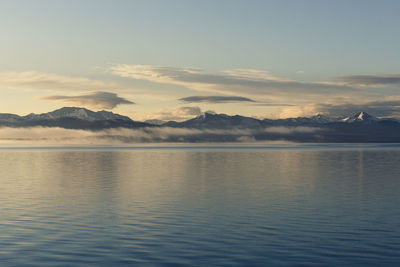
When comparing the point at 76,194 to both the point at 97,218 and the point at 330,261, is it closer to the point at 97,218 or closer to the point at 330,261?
the point at 97,218

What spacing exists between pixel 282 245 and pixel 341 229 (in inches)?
273

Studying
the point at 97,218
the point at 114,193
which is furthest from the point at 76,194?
the point at 97,218

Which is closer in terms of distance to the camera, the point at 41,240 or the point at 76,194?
the point at 41,240

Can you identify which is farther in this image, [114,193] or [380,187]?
[380,187]

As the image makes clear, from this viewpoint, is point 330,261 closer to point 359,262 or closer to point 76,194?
point 359,262

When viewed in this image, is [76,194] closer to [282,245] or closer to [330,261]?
[282,245]

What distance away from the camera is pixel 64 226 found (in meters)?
35.0

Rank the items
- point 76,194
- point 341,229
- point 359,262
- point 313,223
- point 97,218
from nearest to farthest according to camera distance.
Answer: point 359,262 < point 341,229 < point 313,223 < point 97,218 < point 76,194

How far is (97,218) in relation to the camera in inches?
1521

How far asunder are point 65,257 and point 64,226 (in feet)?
30.3

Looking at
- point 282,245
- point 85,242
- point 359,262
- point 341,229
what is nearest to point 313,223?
point 341,229

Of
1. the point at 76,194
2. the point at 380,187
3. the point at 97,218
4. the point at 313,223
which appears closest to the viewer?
the point at 313,223

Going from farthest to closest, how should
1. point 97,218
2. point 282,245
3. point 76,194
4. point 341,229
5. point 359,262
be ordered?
point 76,194
point 97,218
point 341,229
point 282,245
point 359,262

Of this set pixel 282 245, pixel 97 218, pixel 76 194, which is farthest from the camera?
pixel 76 194
